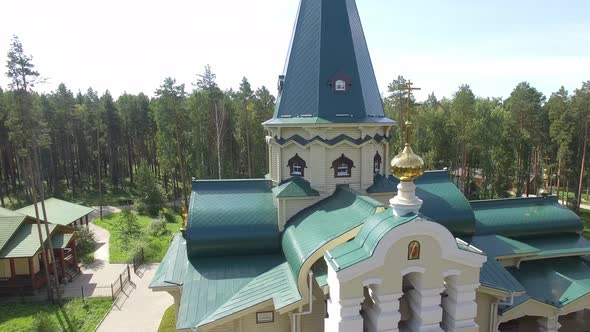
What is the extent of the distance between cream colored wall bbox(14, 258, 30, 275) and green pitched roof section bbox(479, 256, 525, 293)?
65.5 ft

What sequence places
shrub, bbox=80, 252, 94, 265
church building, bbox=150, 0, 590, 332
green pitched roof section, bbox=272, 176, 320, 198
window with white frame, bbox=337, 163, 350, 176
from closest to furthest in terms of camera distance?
1. church building, bbox=150, 0, 590, 332
2. green pitched roof section, bbox=272, 176, 320, 198
3. window with white frame, bbox=337, 163, 350, 176
4. shrub, bbox=80, 252, 94, 265

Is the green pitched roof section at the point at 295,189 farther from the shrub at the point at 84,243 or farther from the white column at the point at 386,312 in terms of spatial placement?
the shrub at the point at 84,243

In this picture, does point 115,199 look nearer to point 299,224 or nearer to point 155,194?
point 155,194

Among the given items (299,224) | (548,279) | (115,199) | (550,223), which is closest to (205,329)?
(299,224)

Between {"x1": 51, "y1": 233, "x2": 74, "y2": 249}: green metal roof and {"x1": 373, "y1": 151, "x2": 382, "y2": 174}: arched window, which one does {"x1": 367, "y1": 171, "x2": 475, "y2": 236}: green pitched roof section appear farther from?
{"x1": 51, "y1": 233, "x2": 74, "y2": 249}: green metal roof

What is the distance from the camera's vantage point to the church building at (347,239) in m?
8.09

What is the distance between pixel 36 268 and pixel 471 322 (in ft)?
63.8

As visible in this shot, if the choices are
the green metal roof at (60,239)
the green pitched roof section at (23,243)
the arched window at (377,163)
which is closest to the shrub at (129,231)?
the green metal roof at (60,239)

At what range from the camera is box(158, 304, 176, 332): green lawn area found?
13.5 m

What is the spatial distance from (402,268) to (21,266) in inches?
735

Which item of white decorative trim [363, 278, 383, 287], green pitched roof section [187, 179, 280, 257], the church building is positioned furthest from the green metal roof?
white decorative trim [363, 278, 383, 287]

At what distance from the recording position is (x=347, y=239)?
9.49 metres

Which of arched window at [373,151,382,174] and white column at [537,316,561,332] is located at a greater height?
arched window at [373,151,382,174]

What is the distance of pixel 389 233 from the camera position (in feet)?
25.5
